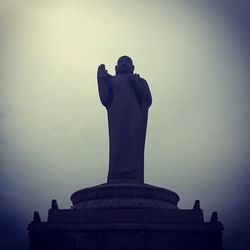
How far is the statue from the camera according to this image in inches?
681

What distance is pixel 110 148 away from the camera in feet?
58.8

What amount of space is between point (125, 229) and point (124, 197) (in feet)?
4.42

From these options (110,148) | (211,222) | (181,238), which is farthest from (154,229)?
(110,148)

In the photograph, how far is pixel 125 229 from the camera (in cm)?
1390

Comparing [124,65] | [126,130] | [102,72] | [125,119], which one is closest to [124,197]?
[126,130]

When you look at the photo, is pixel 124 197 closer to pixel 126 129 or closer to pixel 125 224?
pixel 125 224

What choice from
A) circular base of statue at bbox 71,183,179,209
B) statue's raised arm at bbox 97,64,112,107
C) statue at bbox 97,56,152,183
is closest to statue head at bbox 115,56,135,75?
statue at bbox 97,56,152,183

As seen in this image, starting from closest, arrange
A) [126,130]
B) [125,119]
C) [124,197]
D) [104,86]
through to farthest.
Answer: [124,197] < [126,130] < [125,119] < [104,86]

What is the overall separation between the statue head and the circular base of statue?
5174 mm

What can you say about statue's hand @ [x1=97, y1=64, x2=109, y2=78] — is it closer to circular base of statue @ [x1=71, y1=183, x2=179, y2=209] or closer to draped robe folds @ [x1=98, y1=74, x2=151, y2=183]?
draped robe folds @ [x1=98, y1=74, x2=151, y2=183]

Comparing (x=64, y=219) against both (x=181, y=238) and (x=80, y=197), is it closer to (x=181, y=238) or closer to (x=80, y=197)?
(x=80, y=197)

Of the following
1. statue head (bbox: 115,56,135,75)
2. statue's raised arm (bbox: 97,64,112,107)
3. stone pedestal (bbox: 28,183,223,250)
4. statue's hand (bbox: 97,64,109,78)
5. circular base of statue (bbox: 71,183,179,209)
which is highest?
statue head (bbox: 115,56,135,75)

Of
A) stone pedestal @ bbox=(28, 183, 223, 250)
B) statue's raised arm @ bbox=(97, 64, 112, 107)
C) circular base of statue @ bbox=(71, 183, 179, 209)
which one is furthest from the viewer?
statue's raised arm @ bbox=(97, 64, 112, 107)

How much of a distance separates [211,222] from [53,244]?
15.1 feet
